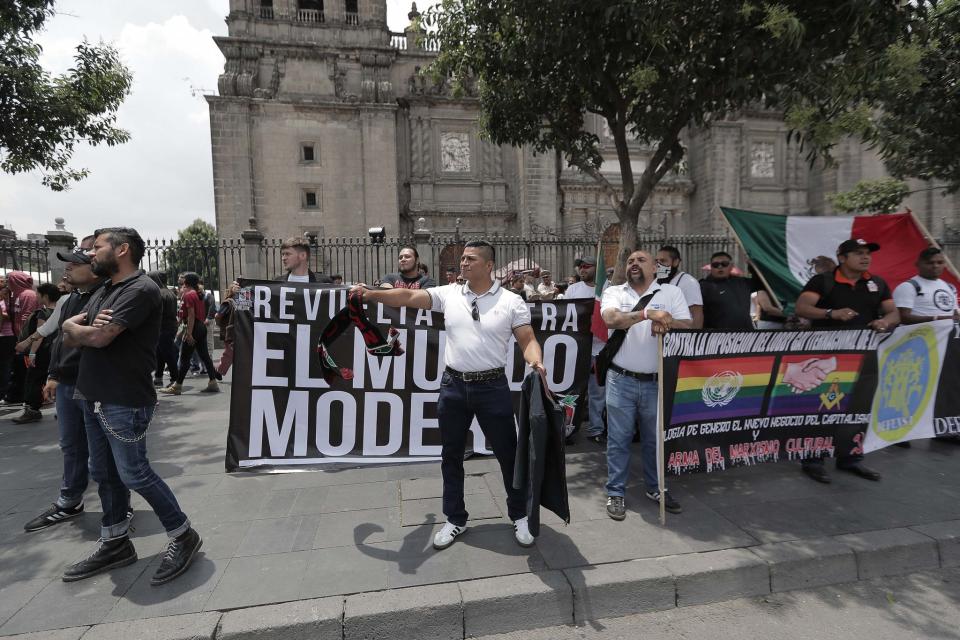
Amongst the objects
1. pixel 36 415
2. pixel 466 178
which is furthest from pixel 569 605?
pixel 466 178

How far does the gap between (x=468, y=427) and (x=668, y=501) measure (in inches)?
68.6

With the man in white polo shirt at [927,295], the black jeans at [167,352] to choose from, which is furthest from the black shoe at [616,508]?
the black jeans at [167,352]

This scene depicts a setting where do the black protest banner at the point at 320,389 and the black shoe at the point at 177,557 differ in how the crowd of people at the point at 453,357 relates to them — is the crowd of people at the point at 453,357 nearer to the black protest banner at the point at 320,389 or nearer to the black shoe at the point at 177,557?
the black shoe at the point at 177,557

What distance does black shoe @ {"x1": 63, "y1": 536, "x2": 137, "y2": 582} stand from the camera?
2986mm

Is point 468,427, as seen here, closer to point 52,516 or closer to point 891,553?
point 891,553

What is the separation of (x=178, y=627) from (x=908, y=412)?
6160 mm

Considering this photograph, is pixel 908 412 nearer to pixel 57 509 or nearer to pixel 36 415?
pixel 57 509

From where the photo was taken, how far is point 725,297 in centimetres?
536

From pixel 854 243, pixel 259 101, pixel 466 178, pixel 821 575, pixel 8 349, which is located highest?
pixel 259 101

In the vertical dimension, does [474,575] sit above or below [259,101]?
below

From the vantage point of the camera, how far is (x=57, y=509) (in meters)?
3.79

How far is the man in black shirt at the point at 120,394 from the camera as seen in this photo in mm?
2912

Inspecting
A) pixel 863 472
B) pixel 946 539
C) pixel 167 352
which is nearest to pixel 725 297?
pixel 863 472

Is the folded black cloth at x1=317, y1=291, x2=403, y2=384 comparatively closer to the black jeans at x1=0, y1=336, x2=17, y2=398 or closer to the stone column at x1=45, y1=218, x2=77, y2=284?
the black jeans at x1=0, y1=336, x2=17, y2=398
